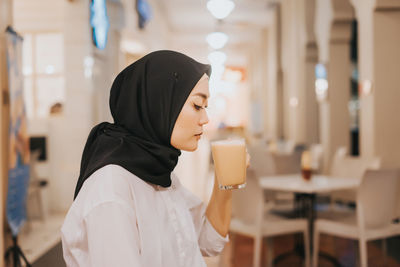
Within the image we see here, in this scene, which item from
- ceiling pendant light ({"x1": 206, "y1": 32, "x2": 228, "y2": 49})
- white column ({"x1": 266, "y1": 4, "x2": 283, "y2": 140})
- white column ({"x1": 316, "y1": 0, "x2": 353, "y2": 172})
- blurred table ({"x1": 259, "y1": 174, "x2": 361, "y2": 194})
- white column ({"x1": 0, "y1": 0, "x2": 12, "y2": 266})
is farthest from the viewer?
white column ({"x1": 266, "y1": 4, "x2": 283, "y2": 140})

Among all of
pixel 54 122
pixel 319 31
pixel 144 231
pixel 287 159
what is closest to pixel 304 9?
pixel 319 31

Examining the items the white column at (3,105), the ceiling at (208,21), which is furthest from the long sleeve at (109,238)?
the ceiling at (208,21)

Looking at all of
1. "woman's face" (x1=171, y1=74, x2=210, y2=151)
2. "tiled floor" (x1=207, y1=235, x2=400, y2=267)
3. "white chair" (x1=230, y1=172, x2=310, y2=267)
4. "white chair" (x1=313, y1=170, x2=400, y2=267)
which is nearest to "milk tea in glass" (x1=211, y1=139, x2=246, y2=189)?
"woman's face" (x1=171, y1=74, x2=210, y2=151)

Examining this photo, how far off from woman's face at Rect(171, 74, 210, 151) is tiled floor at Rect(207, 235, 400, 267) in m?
2.48

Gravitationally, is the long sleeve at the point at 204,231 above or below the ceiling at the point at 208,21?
below

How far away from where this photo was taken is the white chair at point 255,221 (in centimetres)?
309

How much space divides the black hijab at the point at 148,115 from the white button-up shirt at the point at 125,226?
5cm

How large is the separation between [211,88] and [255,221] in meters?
2.22

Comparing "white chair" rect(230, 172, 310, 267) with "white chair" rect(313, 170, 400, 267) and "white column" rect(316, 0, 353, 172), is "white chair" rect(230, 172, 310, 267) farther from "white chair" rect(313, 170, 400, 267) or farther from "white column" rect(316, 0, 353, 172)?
"white column" rect(316, 0, 353, 172)

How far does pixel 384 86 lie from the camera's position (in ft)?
16.3

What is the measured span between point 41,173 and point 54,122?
79 cm

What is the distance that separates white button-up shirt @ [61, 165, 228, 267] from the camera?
2.75 feet

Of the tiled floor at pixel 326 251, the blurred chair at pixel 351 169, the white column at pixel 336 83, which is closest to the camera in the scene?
the tiled floor at pixel 326 251

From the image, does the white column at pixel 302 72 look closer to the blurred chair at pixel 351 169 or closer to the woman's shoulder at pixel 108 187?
the blurred chair at pixel 351 169
